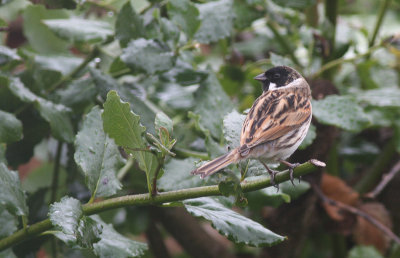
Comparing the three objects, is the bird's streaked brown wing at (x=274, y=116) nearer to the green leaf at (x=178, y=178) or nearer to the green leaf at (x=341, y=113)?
the green leaf at (x=341, y=113)

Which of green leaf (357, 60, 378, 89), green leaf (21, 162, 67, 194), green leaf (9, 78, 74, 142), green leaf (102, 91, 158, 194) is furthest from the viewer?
green leaf (357, 60, 378, 89)

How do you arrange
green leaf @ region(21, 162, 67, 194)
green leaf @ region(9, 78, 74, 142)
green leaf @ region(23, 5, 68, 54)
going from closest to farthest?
green leaf @ region(9, 78, 74, 142)
green leaf @ region(23, 5, 68, 54)
green leaf @ region(21, 162, 67, 194)

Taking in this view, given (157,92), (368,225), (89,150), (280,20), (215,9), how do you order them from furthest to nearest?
1. (368,225)
2. (280,20)
3. (157,92)
4. (215,9)
5. (89,150)

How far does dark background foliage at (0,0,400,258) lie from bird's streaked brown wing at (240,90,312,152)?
38mm

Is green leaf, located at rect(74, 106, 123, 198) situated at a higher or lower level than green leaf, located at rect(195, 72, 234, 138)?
higher

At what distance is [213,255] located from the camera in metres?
1.98

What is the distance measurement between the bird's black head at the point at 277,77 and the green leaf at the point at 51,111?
0.50m

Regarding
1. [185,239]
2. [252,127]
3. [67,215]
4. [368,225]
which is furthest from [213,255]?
[67,215]

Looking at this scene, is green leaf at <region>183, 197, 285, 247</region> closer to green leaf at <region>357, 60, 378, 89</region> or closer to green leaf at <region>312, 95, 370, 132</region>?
green leaf at <region>312, 95, 370, 132</region>

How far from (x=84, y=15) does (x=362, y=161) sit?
1166 mm

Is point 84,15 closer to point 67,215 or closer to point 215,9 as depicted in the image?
point 215,9

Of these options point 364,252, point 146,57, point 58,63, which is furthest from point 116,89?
point 364,252

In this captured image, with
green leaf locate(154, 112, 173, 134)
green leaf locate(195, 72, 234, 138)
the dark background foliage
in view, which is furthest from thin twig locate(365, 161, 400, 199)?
green leaf locate(154, 112, 173, 134)

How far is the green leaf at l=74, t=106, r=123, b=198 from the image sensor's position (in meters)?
0.99
